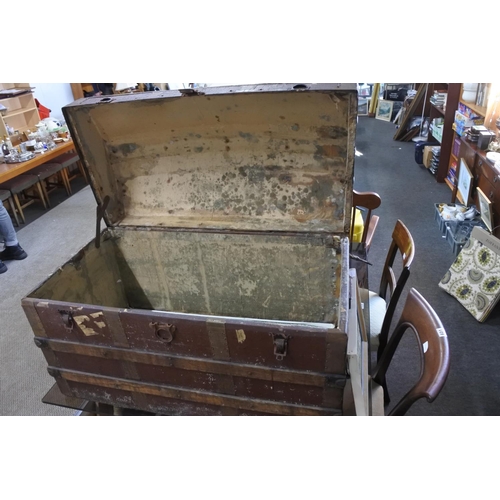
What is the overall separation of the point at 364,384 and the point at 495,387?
126 cm

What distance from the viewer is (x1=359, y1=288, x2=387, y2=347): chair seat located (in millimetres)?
2022

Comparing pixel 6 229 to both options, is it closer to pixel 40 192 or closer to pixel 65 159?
pixel 40 192

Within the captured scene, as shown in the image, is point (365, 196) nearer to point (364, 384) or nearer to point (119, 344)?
point (364, 384)

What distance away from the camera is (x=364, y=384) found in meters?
1.54

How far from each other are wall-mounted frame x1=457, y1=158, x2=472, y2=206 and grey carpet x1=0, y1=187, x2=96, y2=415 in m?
3.34

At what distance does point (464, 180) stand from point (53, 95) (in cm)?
616

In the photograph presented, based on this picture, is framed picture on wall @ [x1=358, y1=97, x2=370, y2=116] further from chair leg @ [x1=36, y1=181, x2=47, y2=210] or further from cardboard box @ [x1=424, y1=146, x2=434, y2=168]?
chair leg @ [x1=36, y1=181, x2=47, y2=210]

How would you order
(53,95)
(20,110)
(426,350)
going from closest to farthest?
(426,350), (20,110), (53,95)

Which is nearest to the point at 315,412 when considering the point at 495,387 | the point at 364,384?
the point at 364,384

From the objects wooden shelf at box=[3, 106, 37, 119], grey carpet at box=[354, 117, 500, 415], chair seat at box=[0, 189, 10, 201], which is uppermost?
wooden shelf at box=[3, 106, 37, 119]

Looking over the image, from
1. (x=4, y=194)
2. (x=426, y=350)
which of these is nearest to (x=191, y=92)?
(x=426, y=350)

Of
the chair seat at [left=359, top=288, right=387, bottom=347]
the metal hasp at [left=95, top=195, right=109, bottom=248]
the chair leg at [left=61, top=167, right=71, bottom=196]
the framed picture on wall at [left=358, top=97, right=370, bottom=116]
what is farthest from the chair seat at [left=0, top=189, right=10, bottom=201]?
the framed picture on wall at [left=358, top=97, right=370, bottom=116]

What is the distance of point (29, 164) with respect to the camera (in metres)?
4.58

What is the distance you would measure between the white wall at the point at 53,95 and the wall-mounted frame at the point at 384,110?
5.90 m
